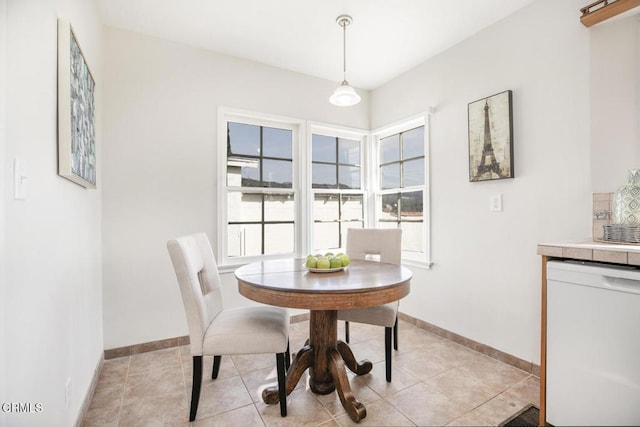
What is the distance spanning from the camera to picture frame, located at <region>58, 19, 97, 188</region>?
1384mm

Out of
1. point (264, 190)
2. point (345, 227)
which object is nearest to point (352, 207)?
point (345, 227)

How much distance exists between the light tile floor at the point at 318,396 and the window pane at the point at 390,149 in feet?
6.63

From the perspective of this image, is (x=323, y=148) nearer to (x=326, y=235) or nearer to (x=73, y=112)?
(x=326, y=235)

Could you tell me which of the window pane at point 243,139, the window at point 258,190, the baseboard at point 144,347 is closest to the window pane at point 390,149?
the window at point 258,190

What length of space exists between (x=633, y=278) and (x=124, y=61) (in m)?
3.46

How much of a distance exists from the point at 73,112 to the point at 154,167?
3.68 feet

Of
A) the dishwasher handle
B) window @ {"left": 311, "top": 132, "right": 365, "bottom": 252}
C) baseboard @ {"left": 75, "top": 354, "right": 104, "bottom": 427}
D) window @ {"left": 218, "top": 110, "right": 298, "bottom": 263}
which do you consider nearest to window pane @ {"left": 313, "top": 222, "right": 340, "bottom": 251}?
window @ {"left": 311, "top": 132, "right": 365, "bottom": 252}

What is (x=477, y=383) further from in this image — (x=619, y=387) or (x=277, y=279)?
(x=277, y=279)

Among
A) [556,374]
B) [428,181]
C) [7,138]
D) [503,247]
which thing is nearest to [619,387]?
[556,374]

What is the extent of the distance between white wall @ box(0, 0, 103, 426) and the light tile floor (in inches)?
14.0

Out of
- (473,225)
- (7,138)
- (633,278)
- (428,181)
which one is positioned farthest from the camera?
(428,181)

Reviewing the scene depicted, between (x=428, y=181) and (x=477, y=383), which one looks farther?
(x=428, y=181)

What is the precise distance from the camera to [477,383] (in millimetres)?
2045

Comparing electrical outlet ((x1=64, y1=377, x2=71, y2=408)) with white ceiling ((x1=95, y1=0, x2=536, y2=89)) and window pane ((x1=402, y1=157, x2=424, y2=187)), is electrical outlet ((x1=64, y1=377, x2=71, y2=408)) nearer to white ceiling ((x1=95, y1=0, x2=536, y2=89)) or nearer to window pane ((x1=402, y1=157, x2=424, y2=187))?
white ceiling ((x1=95, y1=0, x2=536, y2=89))
